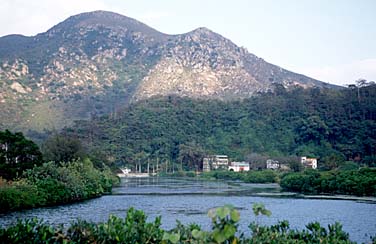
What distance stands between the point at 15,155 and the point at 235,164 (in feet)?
206

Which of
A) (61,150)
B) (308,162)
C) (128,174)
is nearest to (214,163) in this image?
(128,174)

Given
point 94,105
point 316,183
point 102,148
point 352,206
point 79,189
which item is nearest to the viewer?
point 352,206

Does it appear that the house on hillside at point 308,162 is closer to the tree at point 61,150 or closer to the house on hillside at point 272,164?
the house on hillside at point 272,164

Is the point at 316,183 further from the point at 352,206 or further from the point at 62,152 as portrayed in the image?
the point at 62,152

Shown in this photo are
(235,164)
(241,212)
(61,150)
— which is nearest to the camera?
(241,212)

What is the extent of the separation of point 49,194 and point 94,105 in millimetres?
123152

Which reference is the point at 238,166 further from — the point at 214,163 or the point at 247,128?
the point at 247,128

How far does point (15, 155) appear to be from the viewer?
4991cm

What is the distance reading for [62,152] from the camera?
66.4m

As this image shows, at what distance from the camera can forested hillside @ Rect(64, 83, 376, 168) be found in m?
107

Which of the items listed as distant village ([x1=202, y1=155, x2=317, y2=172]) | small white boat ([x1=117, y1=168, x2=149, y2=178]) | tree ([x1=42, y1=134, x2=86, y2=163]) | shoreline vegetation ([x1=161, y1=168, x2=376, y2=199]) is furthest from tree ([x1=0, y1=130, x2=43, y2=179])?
small white boat ([x1=117, y1=168, x2=149, y2=178])

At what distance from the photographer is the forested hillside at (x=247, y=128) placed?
106562mm

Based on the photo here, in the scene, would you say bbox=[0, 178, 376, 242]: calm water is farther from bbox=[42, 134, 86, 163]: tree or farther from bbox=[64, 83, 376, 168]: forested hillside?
bbox=[64, 83, 376, 168]: forested hillside

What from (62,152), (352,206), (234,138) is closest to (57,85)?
(234,138)
